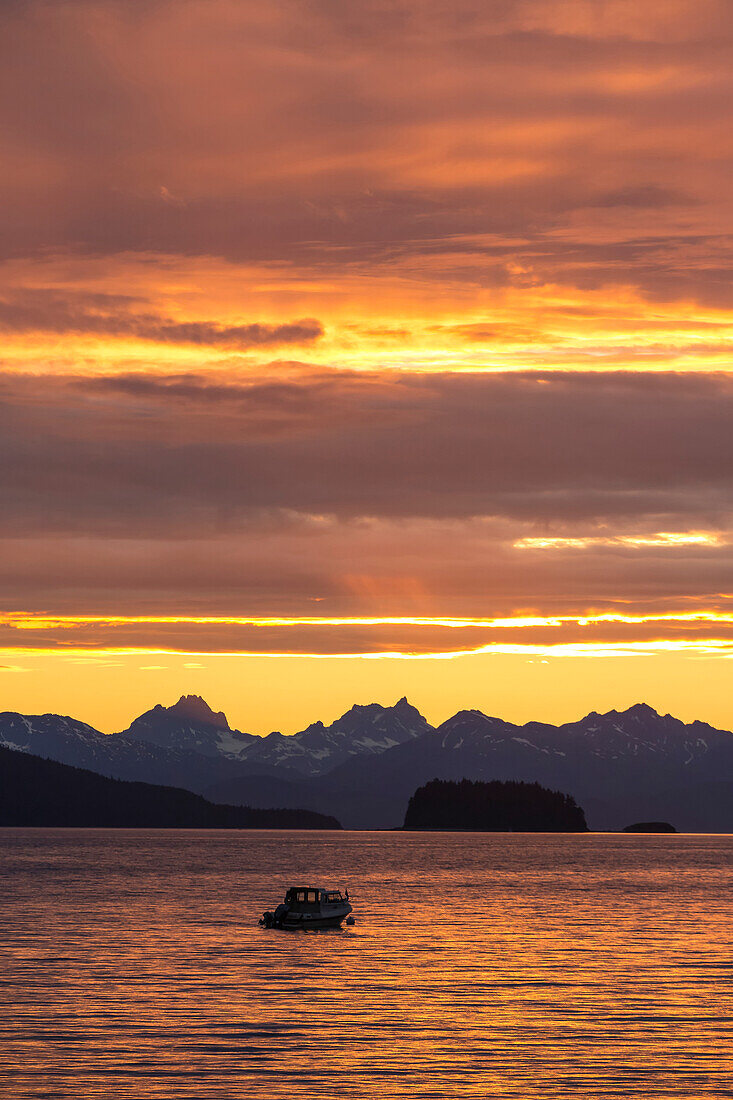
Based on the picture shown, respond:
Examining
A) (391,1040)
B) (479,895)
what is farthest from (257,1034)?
(479,895)

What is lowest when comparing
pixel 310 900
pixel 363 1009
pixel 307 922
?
pixel 363 1009

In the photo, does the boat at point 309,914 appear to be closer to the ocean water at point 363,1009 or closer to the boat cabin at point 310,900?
the boat cabin at point 310,900

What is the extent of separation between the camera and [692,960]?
113m

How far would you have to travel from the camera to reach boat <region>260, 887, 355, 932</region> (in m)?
143

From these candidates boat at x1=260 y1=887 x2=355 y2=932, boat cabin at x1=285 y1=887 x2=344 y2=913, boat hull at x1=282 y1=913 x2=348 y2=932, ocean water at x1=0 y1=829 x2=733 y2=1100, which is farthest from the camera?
boat cabin at x1=285 y1=887 x2=344 y2=913

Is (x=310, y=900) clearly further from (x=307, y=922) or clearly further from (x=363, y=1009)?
(x=363, y=1009)

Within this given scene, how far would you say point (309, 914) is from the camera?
143 meters

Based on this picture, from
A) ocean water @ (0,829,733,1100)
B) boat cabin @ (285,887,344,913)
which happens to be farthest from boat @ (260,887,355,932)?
ocean water @ (0,829,733,1100)

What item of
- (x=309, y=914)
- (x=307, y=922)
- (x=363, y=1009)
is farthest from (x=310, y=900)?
(x=363, y=1009)

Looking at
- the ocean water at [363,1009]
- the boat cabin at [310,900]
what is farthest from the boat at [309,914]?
the ocean water at [363,1009]

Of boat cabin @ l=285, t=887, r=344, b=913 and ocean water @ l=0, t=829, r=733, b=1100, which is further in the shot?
boat cabin @ l=285, t=887, r=344, b=913

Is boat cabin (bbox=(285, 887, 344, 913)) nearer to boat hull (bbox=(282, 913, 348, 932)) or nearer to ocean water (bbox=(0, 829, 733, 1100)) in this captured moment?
boat hull (bbox=(282, 913, 348, 932))

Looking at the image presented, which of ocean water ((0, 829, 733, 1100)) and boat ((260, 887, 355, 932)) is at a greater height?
boat ((260, 887, 355, 932))

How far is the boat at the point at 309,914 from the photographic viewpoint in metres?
143
